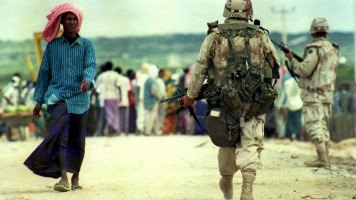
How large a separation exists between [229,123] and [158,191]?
1616mm

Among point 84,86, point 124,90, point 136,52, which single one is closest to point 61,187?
point 84,86

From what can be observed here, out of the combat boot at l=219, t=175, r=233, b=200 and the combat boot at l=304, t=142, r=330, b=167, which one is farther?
the combat boot at l=304, t=142, r=330, b=167

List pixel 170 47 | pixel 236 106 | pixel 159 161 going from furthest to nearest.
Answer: pixel 170 47 → pixel 159 161 → pixel 236 106

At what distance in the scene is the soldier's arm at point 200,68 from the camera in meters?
7.15

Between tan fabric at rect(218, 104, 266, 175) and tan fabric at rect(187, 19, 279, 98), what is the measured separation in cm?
39

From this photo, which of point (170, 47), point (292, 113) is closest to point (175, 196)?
point (292, 113)

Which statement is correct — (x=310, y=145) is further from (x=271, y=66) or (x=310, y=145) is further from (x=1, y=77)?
(x=1, y=77)

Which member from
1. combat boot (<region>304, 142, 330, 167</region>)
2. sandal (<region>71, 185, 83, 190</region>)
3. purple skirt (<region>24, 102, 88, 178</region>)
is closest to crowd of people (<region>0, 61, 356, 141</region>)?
combat boot (<region>304, 142, 330, 167</region>)

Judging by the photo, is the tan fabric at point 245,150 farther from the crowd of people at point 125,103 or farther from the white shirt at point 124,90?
the white shirt at point 124,90

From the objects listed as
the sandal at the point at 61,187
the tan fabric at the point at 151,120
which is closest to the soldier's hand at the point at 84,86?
the sandal at the point at 61,187

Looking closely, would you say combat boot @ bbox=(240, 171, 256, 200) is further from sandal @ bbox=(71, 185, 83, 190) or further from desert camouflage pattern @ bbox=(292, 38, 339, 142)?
desert camouflage pattern @ bbox=(292, 38, 339, 142)

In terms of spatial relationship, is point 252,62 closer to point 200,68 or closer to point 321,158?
point 200,68

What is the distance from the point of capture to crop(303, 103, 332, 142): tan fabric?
11195 millimetres

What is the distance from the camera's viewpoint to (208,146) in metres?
15.8
